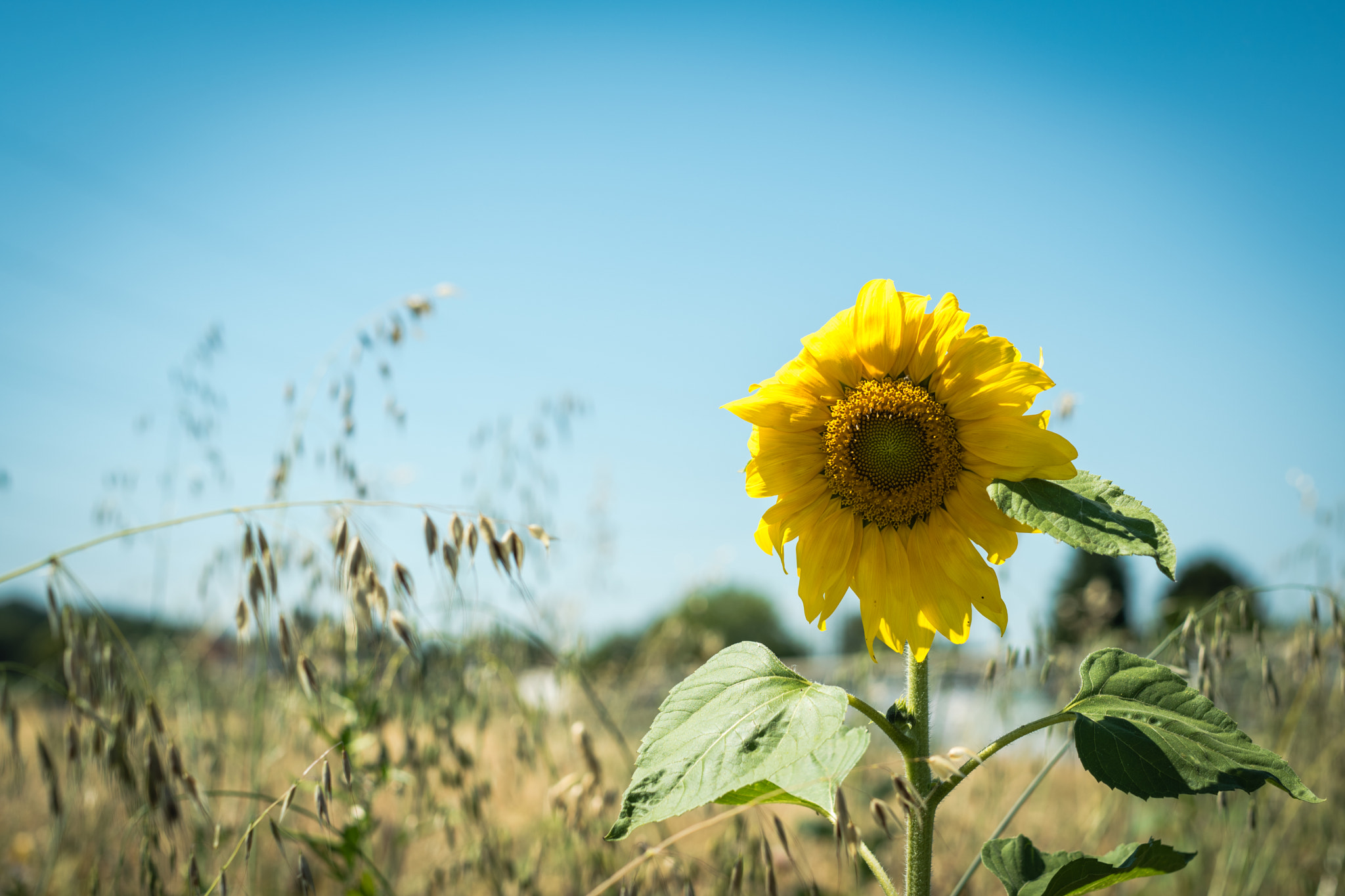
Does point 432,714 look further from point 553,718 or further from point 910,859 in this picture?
point 910,859

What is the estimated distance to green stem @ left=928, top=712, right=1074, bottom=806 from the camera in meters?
0.92

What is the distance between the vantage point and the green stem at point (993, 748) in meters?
0.92

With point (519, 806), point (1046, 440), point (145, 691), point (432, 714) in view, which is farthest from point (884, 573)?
point (519, 806)

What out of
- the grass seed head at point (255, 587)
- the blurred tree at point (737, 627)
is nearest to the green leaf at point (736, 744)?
the grass seed head at point (255, 587)

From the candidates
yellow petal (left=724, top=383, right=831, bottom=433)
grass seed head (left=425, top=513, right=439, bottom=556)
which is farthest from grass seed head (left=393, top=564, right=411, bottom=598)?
yellow petal (left=724, top=383, right=831, bottom=433)

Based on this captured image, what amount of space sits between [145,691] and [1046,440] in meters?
1.54

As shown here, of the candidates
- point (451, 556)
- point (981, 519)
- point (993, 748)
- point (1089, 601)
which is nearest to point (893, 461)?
point (981, 519)

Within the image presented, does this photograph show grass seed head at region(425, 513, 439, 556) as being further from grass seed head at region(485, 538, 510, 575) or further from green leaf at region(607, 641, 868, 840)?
green leaf at region(607, 641, 868, 840)

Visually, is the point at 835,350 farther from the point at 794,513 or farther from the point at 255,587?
the point at 255,587

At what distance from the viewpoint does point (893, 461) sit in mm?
1141

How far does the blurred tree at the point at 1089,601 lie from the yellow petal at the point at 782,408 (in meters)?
0.42

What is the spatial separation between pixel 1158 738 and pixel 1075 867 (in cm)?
20

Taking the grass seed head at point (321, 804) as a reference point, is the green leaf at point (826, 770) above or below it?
above

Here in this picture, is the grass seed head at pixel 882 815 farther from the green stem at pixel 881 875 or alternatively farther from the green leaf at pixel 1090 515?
the green leaf at pixel 1090 515
